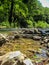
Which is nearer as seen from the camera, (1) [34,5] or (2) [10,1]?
(2) [10,1]

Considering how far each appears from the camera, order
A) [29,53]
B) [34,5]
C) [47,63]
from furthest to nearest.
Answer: [34,5] < [29,53] < [47,63]

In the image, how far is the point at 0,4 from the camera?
65.9 m

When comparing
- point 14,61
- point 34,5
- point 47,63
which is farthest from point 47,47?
point 34,5

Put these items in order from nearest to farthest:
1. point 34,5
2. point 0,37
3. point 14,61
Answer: point 14,61 → point 0,37 → point 34,5

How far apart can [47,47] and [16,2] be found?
48.0m

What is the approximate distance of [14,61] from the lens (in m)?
10.8

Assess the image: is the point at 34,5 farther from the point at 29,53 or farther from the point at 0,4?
the point at 29,53

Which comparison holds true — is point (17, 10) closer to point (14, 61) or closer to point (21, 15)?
point (21, 15)

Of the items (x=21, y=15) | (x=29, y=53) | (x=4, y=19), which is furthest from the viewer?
(x=21, y=15)

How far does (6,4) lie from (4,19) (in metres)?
5.62

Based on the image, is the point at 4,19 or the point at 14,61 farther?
the point at 4,19

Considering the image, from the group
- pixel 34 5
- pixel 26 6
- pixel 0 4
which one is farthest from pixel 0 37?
pixel 34 5

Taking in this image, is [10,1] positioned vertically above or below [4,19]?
above

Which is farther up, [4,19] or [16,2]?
[16,2]
